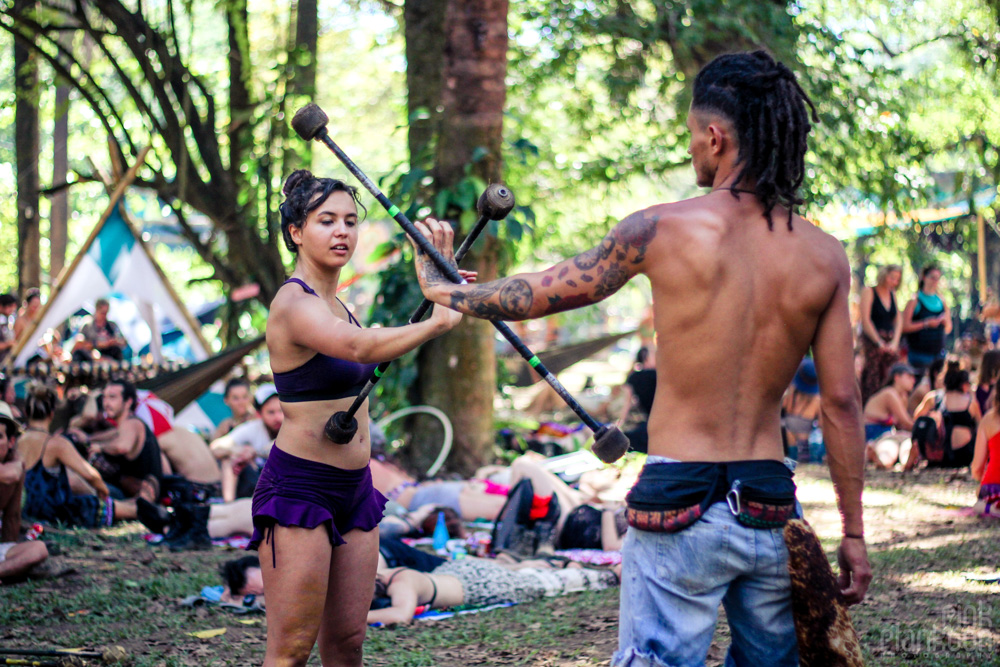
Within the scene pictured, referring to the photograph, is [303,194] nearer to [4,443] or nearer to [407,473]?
[4,443]

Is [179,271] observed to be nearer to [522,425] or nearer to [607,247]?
[522,425]

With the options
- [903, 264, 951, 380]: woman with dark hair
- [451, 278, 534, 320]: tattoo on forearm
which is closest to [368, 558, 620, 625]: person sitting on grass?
[451, 278, 534, 320]: tattoo on forearm

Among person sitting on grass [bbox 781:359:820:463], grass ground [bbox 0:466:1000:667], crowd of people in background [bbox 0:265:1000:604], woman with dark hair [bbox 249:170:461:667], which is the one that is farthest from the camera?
person sitting on grass [bbox 781:359:820:463]

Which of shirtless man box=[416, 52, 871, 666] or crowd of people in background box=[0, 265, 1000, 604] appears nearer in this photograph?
shirtless man box=[416, 52, 871, 666]

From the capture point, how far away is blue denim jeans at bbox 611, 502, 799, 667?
1928 millimetres

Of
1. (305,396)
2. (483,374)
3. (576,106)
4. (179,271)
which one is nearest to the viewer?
(305,396)

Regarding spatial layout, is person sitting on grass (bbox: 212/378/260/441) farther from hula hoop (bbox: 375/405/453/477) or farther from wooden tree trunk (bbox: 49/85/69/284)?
wooden tree trunk (bbox: 49/85/69/284)

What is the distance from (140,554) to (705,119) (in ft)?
16.2

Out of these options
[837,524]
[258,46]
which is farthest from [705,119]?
[258,46]

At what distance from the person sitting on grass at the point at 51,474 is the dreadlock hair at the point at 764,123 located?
18.6ft

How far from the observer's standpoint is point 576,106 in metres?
13.2

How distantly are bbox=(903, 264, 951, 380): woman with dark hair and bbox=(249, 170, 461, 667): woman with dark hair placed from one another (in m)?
8.09

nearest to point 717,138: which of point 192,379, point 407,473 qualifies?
point 407,473

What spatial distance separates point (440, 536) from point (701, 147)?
4308 millimetres
